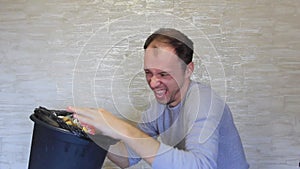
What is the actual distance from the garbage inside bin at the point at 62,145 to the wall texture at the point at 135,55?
0.82 metres

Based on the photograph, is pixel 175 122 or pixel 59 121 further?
pixel 175 122

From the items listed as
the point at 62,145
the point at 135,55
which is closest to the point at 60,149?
the point at 62,145

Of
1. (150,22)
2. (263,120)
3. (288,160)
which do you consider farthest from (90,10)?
(288,160)

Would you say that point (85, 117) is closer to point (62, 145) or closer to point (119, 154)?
point (62, 145)

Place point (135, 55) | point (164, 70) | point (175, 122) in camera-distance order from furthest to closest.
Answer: point (135, 55), point (175, 122), point (164, 70)

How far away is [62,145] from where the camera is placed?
1.27 metres

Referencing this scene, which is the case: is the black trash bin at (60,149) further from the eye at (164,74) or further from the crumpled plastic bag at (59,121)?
the eye at (164,74)

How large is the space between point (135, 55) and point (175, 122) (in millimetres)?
783

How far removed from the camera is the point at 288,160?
7.40ft

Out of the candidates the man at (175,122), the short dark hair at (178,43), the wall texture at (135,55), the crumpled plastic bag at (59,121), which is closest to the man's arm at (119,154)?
the man at (175,122)

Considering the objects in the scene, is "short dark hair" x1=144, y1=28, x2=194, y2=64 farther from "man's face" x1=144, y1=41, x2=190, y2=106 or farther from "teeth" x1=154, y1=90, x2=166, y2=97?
"teeth" x1=154, y1=90, x2=166, y2=97

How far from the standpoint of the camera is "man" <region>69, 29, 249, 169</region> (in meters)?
1.11

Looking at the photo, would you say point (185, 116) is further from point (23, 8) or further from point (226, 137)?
point (23, 8)

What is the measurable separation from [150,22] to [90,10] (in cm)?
34
